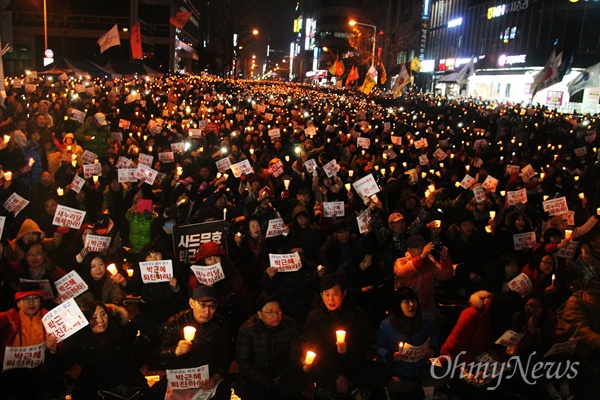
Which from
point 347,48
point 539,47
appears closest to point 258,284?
point 539,47

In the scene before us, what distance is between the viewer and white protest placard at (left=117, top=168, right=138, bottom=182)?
877 cm

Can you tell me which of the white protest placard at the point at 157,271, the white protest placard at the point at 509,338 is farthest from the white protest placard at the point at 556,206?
the white protest placard at the point at 157,271

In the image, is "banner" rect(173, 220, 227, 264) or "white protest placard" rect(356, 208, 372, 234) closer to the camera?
"banner" rect(173, 220, 227, 264)

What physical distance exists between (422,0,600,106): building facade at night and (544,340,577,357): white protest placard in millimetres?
30200

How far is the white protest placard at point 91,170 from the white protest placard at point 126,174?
0.40 m

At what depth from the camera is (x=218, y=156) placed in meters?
10.9

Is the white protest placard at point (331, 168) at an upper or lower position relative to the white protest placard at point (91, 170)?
upper

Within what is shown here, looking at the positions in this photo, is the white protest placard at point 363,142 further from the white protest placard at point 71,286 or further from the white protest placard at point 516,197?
the white protest placard at point 71,286

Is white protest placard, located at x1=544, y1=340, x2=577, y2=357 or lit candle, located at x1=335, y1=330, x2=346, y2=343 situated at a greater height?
lit candle, located at x1=335, y1=330, x2=346, y2=343

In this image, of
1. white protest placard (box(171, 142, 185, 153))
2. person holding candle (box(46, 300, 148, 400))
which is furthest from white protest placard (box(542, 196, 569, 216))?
white protest placard (box(171, 142, 185, 153))

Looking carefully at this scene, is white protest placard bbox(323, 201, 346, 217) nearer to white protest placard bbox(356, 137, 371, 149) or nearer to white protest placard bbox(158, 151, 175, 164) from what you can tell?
white protest placard bbox(158, 151, 175, 164)

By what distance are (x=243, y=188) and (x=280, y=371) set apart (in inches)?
187

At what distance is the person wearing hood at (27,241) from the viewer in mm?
5820

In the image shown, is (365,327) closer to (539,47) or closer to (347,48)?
(539,47)
